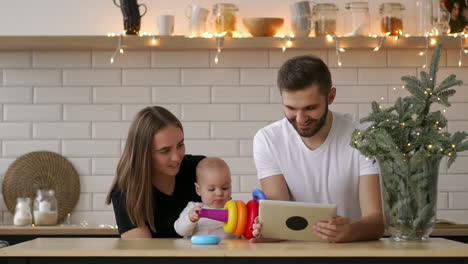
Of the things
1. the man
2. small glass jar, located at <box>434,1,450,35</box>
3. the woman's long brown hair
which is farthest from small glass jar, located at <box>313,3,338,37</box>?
the woman's long brown hair

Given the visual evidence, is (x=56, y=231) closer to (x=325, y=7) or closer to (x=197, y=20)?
(x=197, y=20)

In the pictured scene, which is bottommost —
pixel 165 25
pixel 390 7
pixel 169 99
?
pixel 169 99

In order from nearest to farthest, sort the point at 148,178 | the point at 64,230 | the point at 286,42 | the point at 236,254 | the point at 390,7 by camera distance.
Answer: the point at 236,254
the point at 148,178
the point at 64,230
the point at 286,42
the point at 390,7

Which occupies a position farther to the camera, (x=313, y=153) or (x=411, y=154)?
(x=313, y=153)

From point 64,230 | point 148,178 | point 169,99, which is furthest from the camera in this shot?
point 169,99

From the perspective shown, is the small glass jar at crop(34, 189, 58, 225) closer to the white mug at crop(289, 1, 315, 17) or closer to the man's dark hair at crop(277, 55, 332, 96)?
the white mug at crop(289, 1, 315, 17)

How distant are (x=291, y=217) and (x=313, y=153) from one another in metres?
0.55

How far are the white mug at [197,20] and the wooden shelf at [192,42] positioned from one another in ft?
0.28

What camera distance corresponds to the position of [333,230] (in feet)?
9.50

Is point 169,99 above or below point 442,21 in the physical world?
below

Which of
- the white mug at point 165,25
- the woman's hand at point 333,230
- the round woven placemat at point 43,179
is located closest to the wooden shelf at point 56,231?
the round woven placemat at point 43,179

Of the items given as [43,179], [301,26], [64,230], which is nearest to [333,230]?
[64,230]

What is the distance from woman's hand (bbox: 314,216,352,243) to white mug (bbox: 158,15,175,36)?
2312mm

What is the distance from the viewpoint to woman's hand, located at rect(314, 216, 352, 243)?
9.50 ft
